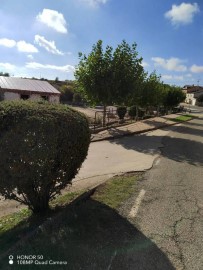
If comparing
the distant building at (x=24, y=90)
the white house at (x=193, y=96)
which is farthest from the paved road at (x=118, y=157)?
the white house at (x=193, y=96)

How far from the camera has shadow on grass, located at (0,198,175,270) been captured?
363cm

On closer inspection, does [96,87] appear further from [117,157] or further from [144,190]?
[144,190]

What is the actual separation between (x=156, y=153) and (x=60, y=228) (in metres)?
7.55

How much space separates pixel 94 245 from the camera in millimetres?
4000

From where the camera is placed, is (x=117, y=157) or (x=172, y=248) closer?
(x=172, y=248)

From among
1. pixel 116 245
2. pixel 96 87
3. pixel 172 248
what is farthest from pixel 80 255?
pixel 96 87

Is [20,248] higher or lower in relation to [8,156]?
lower

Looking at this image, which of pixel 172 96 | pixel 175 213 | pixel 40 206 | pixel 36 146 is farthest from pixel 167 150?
pixel 172 96

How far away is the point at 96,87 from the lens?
59.5 feet

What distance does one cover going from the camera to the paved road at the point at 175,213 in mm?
4016

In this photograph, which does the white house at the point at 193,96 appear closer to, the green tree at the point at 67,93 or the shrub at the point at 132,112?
the green tree at the point at 67,93

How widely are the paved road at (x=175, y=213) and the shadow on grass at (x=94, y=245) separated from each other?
0.68 feet

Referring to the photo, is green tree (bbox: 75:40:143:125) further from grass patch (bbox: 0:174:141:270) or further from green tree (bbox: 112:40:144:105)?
grass patch (bbox: 0:174:141:270)

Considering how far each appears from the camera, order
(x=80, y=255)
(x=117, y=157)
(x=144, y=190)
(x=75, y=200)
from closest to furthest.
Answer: (x=80, y=255)
(x=75, y=200)
(x=144, y=190)
(x=117, y=157)
